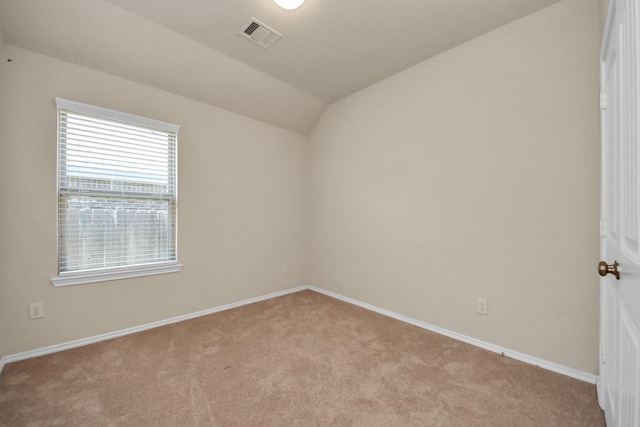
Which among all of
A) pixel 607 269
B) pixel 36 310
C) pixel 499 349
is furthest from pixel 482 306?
pixel 36 310

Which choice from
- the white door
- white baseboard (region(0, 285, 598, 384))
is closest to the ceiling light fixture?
the white door

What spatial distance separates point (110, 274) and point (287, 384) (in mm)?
1861

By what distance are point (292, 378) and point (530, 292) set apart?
183 cm

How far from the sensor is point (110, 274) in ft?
7.78

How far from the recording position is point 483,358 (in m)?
2.02

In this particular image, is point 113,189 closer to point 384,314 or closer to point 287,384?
point 287,384

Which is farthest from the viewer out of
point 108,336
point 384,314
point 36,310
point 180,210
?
point 384,314

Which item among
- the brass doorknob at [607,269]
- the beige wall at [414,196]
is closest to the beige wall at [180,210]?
the beige wall at [414,196]

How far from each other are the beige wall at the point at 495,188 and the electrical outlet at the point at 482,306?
0.03m

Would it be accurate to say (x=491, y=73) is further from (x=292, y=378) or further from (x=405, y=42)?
(x=292, y=378)

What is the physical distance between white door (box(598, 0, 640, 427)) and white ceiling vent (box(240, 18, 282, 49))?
2073 millimetres

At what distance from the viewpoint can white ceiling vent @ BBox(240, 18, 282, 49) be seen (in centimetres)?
213

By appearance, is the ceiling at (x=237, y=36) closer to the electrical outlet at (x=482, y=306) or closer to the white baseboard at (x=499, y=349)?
the electrical outlet at (x=482, y=306)

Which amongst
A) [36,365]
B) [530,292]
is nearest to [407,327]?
[530,292]
